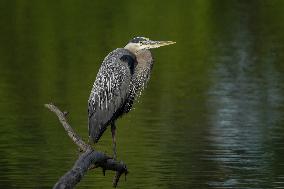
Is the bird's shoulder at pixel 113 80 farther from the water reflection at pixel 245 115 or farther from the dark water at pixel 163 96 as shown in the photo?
the water reflection at pixel 245 115

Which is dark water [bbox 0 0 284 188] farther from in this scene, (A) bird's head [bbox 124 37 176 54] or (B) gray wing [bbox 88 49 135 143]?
(A) bird's head [bbox 124 37 176 54]

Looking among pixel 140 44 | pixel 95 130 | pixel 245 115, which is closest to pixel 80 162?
pixel 95 130

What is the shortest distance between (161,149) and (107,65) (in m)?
8.47

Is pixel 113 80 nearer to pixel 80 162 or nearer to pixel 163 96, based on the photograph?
pixel 80 162

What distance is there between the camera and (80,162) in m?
12.4

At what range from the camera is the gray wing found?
614 inches

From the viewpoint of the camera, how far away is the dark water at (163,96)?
2217 centimetres

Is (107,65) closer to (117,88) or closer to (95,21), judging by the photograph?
(117,88)

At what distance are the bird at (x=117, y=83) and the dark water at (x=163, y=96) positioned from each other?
474 cm

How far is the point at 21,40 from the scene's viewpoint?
153 ft

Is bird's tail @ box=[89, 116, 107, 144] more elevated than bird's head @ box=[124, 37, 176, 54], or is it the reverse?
bird's head @ box=[124, 37, 176, 54]

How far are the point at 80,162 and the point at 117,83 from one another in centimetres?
349

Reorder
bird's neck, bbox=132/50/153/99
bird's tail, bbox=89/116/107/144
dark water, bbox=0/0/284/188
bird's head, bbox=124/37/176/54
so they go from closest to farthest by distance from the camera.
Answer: bird's tail, bbox=89/116/107/144, bird's head, bbox=124/37/176/54, bird's neck, bbox=132/50/153/99, dark water, bbox=0/0/284/188

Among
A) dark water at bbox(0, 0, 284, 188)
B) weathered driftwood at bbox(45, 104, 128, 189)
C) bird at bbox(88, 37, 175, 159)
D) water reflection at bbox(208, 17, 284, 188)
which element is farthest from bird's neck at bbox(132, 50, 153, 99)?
water reflection at bbox(208, 17, 284, 188)
